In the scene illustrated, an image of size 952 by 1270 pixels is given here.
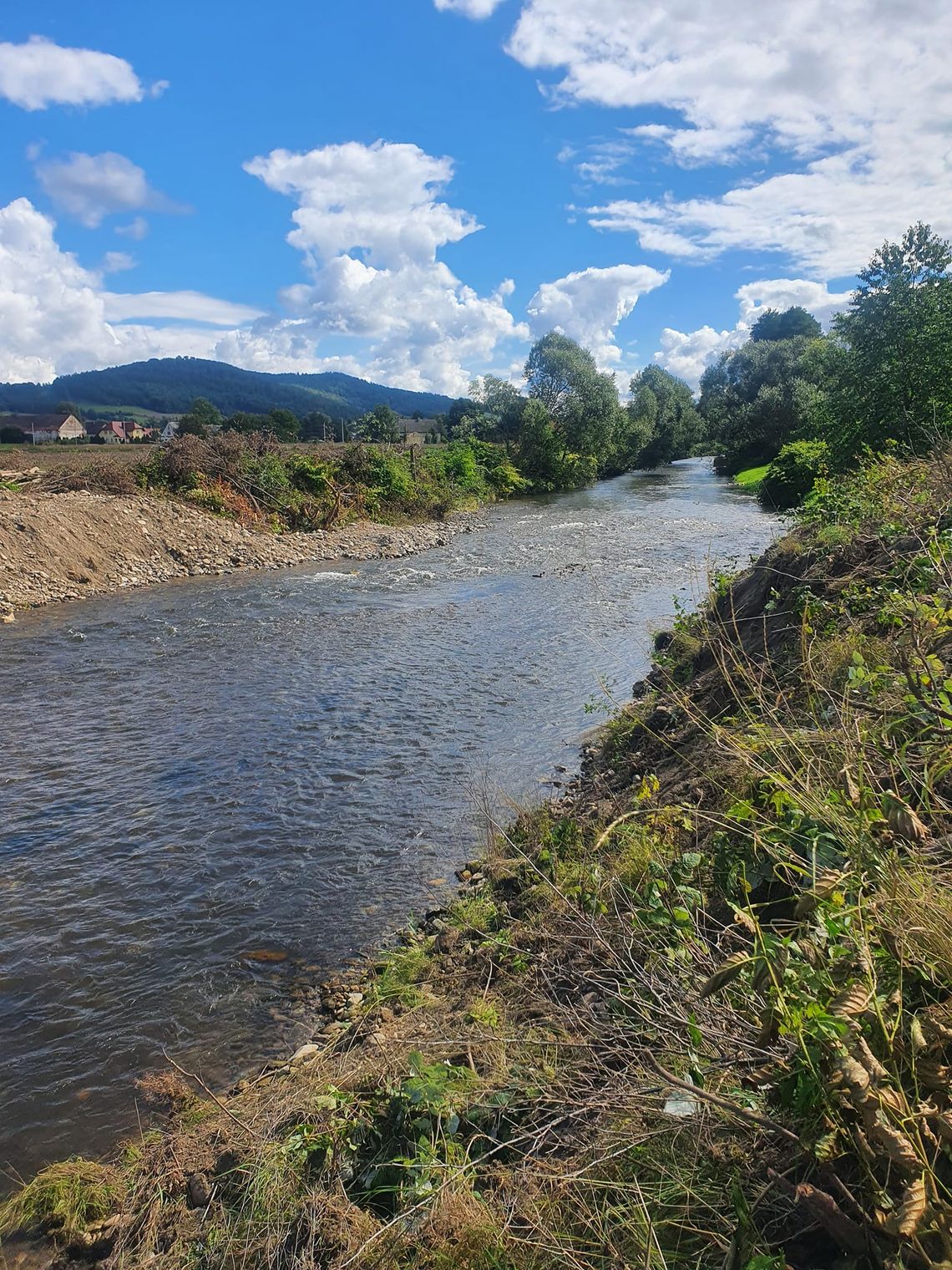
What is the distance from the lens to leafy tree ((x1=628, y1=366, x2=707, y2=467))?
79.1 metres

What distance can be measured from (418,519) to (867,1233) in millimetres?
36602

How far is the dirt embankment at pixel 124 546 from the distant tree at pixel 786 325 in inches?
3710

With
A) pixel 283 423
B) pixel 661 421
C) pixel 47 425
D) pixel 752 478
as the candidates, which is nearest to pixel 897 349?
pixel 752 478

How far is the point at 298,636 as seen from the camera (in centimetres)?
1672

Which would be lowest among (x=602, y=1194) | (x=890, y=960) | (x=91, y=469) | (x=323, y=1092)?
(x=323, y=1092)

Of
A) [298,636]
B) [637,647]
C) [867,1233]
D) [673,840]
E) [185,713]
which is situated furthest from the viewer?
[298,636]

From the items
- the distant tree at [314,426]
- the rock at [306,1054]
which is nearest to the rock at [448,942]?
the rock at [306,1054]

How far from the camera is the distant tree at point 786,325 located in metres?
104

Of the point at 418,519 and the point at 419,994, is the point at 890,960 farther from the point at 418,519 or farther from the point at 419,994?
the point at 418,519

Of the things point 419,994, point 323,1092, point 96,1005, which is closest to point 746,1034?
point 323,1092

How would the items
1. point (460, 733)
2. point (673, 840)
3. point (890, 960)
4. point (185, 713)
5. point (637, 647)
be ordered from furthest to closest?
point (637, 647) < point (185, 713) < point (460, 733) < point (673, 840) < point (890, 960)

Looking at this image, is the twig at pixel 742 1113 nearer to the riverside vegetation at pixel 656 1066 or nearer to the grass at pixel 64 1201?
the riverside vegetation at pixel 656 1066

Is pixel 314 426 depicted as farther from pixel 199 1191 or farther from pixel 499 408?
pixel 199 1191

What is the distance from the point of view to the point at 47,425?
10556 cm
